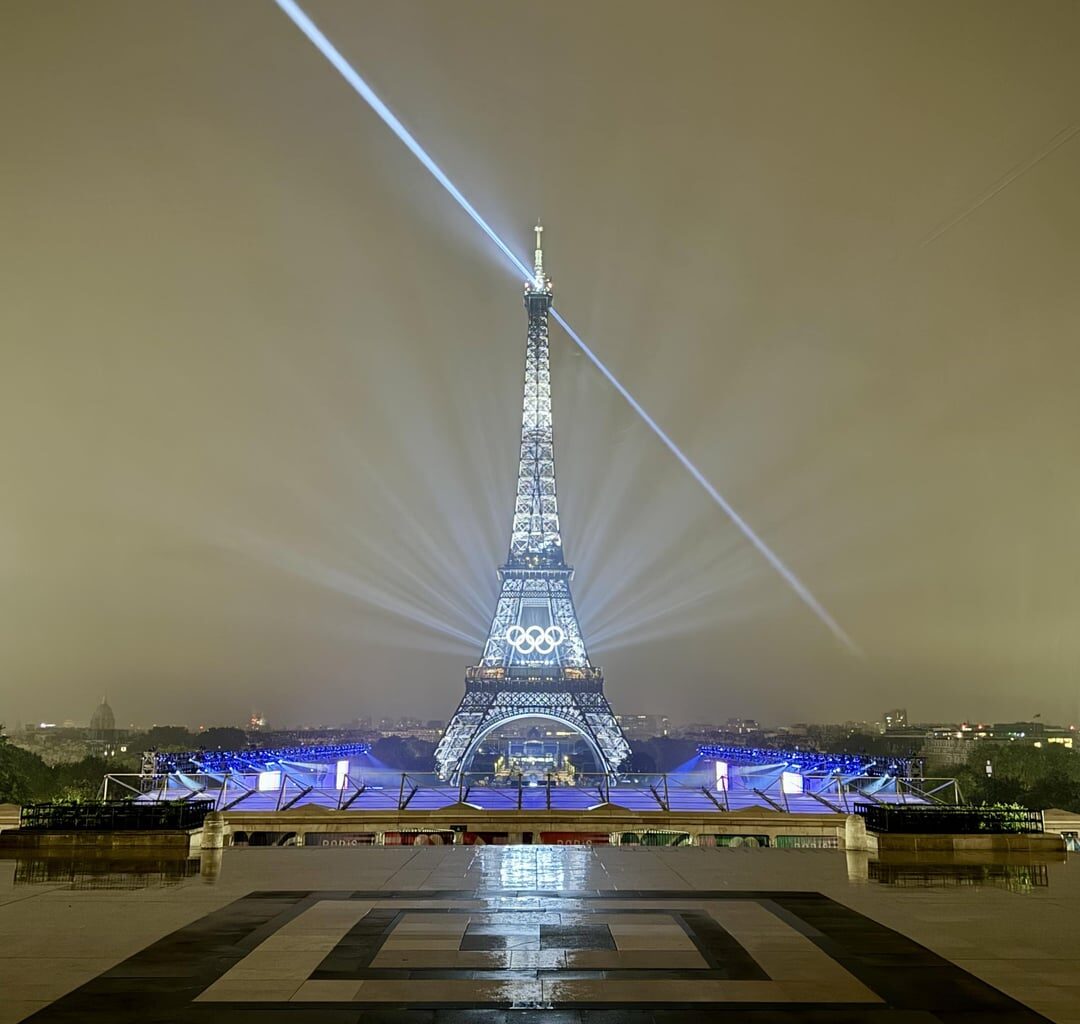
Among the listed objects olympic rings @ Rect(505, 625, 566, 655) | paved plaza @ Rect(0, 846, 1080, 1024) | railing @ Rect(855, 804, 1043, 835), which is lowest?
paved plaza @ Rect(0, 846, 1080, 1024)

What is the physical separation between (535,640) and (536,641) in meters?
0.24

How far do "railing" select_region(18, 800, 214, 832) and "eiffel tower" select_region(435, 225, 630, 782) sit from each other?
61.8 metres

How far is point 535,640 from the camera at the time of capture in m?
102

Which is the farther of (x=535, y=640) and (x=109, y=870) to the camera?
(x=535, y=640)

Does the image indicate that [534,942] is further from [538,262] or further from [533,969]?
[538,262]

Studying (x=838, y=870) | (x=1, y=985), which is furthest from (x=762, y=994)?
(x=838, y=870)

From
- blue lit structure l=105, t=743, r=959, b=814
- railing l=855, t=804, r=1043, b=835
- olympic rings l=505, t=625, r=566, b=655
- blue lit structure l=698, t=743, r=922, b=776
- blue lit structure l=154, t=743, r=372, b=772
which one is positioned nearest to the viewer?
railing l=855, t=804, r=1043, b=835

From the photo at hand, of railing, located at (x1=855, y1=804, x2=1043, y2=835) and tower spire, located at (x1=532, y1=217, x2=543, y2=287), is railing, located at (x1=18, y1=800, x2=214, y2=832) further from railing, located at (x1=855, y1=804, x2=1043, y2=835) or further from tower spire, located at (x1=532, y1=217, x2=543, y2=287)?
tower spire, located at (x1=532, y1=217, x2=543, y2=287)

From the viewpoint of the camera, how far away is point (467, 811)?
32.7 metres

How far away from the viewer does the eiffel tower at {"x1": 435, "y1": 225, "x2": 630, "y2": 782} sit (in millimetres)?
94125

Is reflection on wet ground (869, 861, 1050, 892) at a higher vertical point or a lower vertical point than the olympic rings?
lower

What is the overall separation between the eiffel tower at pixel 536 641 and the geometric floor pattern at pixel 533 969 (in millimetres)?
70427

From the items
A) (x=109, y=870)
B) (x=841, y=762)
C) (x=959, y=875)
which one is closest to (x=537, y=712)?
(x=841, y=762)

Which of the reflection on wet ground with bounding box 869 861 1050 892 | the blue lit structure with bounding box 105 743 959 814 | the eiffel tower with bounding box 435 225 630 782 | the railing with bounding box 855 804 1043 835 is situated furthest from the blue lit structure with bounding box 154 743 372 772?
the reflection on wet ground with bounding box 869 861 1050 892
